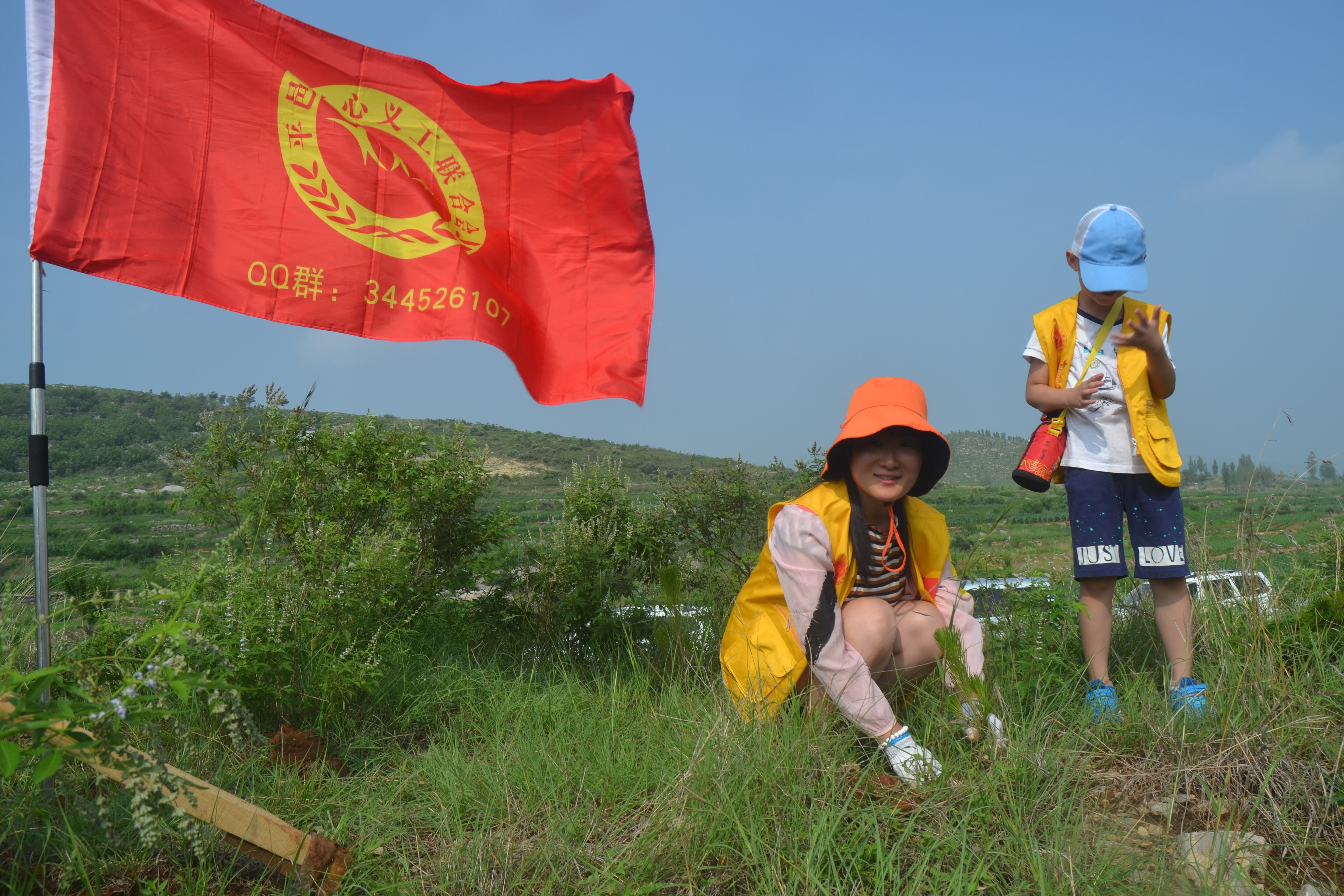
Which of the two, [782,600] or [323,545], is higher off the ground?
[323,545]

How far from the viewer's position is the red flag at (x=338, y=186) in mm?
3291

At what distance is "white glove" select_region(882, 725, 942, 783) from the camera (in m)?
2.61

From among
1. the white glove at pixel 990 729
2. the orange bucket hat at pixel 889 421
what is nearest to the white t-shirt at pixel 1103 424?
the orange bucket hat at pixel 889 421

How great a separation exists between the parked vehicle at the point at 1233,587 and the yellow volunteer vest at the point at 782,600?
3.82 ft

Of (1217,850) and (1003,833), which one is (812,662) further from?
(1217,850)

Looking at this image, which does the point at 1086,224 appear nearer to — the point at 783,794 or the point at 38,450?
the point at 783,794

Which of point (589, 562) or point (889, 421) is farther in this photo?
point (589, 562)

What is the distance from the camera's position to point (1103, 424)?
3381 millimetres

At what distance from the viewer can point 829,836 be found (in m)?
2.26

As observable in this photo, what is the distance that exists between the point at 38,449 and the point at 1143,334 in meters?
3.99

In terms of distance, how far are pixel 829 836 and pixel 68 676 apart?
255 cm

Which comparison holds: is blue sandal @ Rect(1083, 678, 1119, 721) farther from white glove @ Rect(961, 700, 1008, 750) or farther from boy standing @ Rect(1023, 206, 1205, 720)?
white glove @ Rect(961, 700, 1008, 750)

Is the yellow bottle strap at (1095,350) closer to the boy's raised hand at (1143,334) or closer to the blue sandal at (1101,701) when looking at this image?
the boy's raised hand at (1143,334)

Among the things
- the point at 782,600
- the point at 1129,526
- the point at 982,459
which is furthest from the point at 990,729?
the point at 982,459
